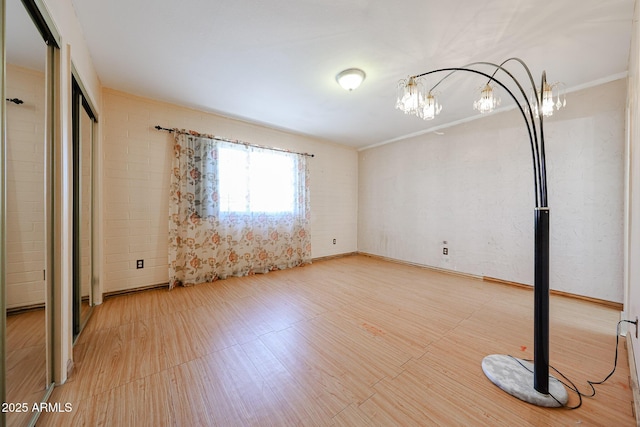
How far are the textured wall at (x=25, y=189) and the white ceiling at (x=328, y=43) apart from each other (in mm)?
1005

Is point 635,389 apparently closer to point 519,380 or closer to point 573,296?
point 519,380

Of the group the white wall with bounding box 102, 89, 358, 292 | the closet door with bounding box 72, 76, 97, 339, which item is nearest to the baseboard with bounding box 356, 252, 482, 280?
the white wall with bounding box 102, 89, 358, 292

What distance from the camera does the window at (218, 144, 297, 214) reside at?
11.1 ft

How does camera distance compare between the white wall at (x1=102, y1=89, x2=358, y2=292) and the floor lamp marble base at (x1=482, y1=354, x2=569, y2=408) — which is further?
the white wall at (x1=102, y1=89, x2=358, y2=292)

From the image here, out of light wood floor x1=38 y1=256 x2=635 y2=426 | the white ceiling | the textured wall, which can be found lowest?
light wood floor x1=38 y1=256 x2=635 y2=426

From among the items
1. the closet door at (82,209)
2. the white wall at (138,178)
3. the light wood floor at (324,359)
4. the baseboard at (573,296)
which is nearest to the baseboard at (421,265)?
the baseboard at (573,296)

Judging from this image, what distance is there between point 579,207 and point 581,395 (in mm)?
2266

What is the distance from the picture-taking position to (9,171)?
3.00ft

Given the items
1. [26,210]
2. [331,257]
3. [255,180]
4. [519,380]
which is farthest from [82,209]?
[331,257]

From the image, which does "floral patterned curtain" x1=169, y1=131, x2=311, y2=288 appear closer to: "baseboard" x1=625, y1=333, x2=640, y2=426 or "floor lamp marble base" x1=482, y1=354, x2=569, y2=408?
"floor lamp marble base" x1=482, y1=354, x2=569, y2=408

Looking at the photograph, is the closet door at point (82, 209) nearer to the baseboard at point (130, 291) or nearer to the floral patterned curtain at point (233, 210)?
the baseboard at point (130, 291)

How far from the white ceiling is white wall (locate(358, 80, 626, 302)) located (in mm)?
616

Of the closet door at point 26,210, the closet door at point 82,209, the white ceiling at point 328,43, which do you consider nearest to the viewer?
the closet door at point 26,210

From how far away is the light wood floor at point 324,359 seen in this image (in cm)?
116
